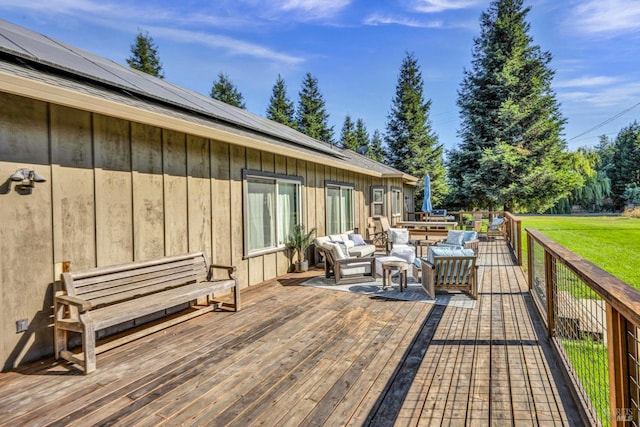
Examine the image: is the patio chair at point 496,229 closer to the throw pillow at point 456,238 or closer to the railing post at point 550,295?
the throw pillow at point 456,238

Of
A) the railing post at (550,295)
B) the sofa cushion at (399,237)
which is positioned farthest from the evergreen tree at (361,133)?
the railing post at (550,295)

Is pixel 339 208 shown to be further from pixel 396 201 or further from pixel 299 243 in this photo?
pixel 396 201

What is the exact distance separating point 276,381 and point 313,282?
3497mm

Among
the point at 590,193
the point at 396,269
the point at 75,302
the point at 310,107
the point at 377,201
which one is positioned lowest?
the point at 396,269

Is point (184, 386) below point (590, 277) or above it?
below

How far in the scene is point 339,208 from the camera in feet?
30.5

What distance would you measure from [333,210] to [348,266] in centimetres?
313

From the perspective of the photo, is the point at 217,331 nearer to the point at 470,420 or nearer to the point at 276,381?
the point at 276,381

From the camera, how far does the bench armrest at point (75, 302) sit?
2.87m

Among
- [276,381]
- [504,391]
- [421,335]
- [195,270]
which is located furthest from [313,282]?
[504,391]

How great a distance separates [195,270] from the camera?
453 centimetres

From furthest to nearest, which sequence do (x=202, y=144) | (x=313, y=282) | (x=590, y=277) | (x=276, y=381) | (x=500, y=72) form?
(x=500, y=72), (x=313, y=282), (x=202, y=144), (x=276, y=381), (x=590, y=277)

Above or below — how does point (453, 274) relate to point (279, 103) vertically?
below

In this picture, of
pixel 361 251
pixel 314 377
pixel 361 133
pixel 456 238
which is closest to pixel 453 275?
pixel 361 251
